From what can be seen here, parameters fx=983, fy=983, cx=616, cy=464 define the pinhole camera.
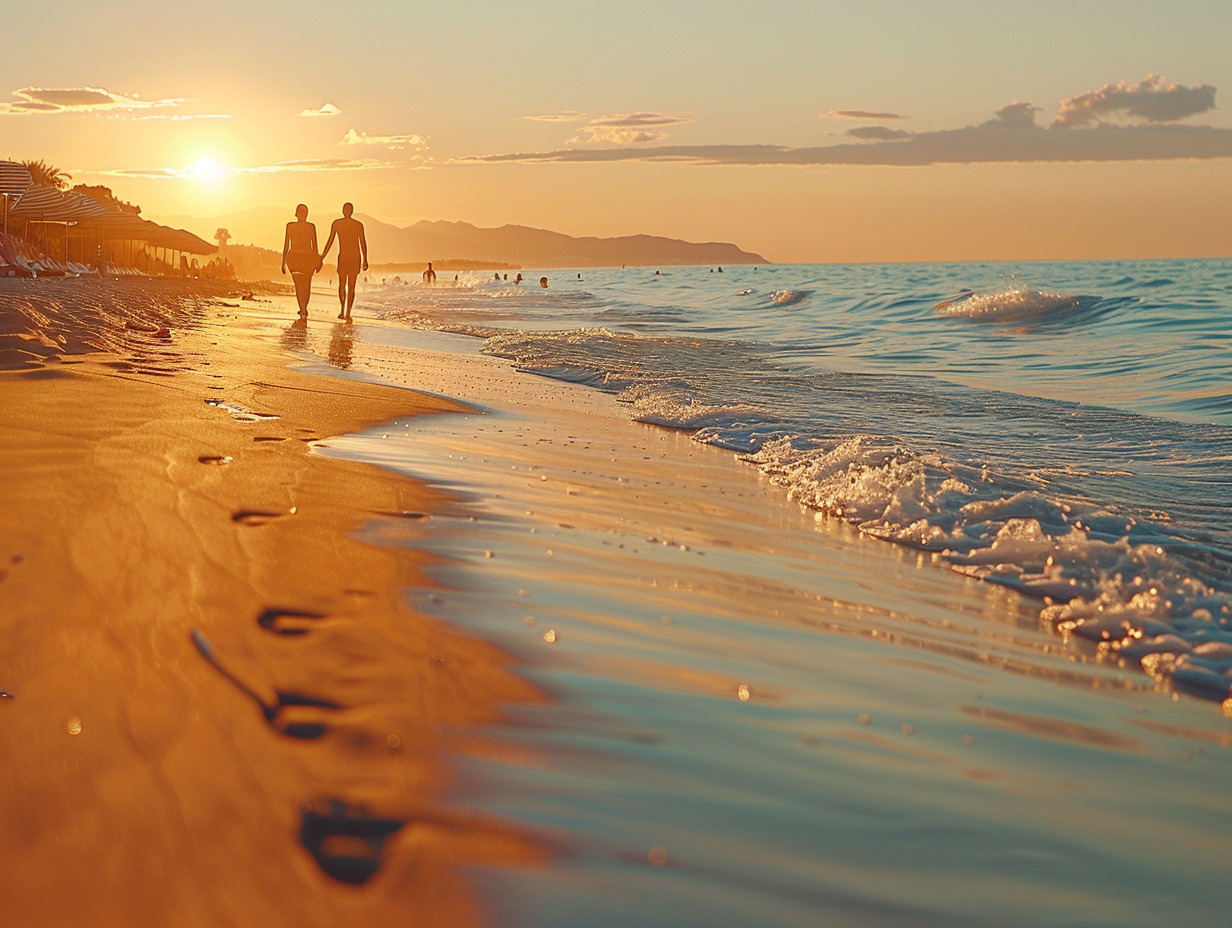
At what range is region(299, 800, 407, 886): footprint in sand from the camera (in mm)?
1523

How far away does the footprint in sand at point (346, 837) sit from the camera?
1523mm

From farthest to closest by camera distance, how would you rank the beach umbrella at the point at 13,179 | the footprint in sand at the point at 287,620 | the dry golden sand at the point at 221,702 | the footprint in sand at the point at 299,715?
1. the beach umbrella at the point at 13,179
2. the footprint in sand at the point at 287,620
3. the footprint in sand at the point at 299,715
4. the dry golden sand at the point at 221,702

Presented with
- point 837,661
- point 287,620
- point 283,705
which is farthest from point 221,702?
point 837,661

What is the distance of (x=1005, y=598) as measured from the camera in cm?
396

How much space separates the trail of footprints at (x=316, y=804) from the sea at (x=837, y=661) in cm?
19

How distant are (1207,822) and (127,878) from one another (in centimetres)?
207

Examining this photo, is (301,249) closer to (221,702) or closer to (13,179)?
(221,702)

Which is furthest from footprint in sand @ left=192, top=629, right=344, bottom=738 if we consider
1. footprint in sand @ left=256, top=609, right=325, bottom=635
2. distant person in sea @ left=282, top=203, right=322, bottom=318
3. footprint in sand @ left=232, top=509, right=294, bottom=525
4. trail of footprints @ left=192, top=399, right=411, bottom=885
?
distant person in sea @ left=282, top=203, right=322, bottom=318

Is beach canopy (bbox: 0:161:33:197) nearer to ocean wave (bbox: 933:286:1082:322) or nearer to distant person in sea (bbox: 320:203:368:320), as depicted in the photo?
distant person in sea (bbox: 320:203:368:320)

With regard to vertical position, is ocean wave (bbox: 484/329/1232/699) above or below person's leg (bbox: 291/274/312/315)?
below

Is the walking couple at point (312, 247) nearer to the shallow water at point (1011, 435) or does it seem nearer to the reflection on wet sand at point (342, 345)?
the reflection on wet sand at point (342, 345)

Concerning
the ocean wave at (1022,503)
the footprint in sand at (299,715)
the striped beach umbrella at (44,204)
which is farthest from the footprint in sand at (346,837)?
the striped beach umbrella at (44,204)

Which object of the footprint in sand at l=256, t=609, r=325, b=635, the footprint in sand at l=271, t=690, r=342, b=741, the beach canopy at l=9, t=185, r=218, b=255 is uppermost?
the beach canopy at l=9, t=185, r=218, b=255

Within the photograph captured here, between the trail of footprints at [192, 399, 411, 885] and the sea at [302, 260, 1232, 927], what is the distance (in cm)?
19
